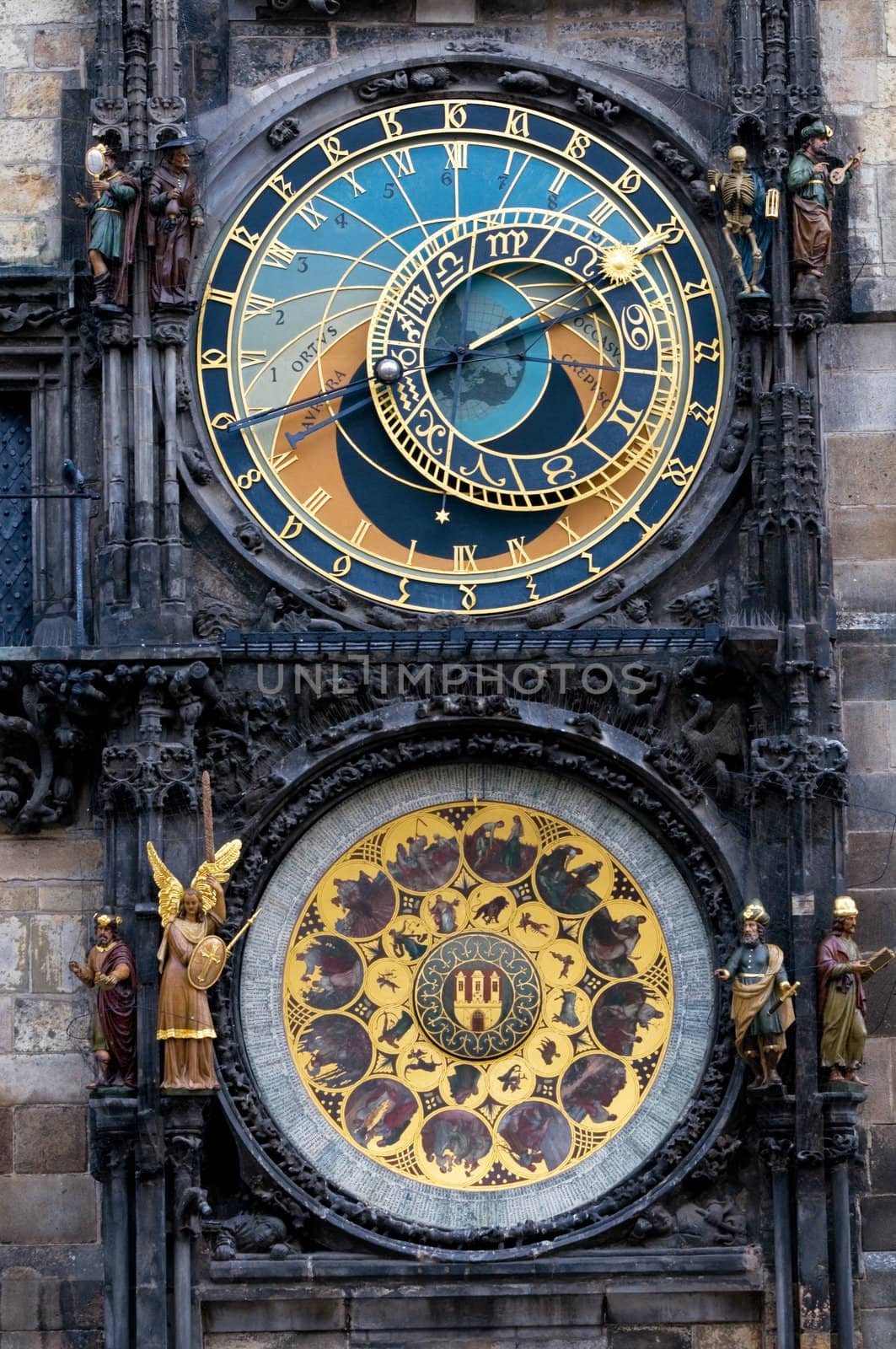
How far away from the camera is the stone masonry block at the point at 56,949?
16.1m

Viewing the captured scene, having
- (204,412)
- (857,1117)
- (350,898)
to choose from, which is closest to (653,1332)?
(857,1117)

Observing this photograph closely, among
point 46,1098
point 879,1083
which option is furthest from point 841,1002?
point 46,1098

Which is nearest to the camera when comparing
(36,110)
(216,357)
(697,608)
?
(697,608)

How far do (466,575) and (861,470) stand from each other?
6.36 feet

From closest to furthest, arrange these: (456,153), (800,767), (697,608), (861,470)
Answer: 1. (800,767)
2. (697,608)
3. (861,470)
4. (456,153)

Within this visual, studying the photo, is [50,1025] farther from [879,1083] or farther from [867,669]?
[867,669]

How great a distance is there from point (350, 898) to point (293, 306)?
2.80 metres

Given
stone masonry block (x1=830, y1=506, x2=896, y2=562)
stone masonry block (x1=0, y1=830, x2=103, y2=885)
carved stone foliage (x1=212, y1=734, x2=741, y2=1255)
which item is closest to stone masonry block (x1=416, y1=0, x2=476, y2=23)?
stone masonry block (x1=830, y1=506, x2=896, y2=562)

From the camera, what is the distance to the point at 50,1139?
52.4 feet

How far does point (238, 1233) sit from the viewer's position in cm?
1563

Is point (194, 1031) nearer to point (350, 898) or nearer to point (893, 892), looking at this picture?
point (350, 898)

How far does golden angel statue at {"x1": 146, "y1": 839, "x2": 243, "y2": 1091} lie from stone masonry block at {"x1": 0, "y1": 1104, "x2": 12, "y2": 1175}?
893 millimetres

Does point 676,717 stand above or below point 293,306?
below

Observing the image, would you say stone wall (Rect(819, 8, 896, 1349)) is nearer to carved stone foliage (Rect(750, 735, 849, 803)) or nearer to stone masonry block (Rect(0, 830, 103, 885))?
carved stone foliage (Rect(750, 735, 849, 803))
